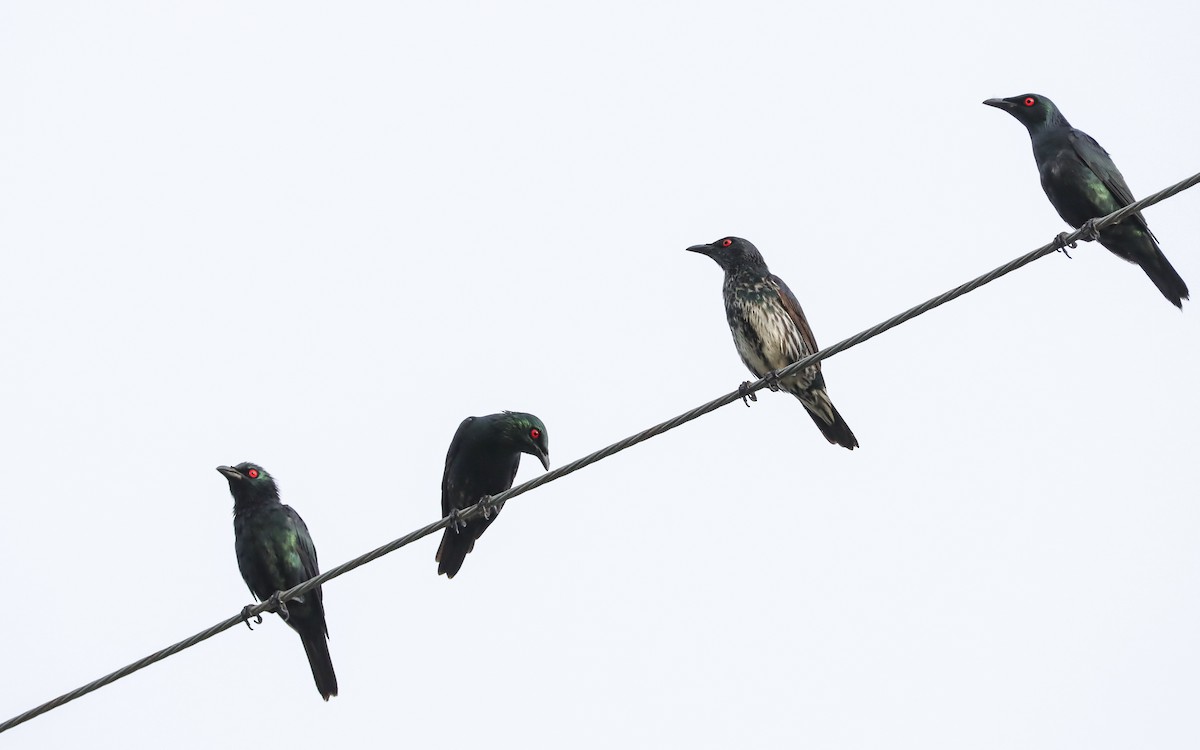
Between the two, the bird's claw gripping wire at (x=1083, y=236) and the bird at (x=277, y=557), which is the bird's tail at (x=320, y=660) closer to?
the bird at (x=277, y=557)

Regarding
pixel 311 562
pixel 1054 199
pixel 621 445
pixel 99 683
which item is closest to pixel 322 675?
pixel 311 562

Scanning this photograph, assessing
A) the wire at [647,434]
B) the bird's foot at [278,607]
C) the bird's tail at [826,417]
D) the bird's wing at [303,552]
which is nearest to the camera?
the wire at [647,434]

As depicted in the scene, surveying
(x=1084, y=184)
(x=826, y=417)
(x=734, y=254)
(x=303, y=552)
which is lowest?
(x=826, y=417)

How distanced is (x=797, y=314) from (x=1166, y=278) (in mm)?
2484

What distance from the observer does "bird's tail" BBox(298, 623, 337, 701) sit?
9.73 m

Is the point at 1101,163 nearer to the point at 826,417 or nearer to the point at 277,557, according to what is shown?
the point at 826,417

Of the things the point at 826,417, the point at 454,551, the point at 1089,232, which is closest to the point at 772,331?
the point at 826,417

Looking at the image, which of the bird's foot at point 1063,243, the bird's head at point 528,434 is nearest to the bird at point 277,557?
the bird's head at point 528,434

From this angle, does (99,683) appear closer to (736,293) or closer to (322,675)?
(322,675)

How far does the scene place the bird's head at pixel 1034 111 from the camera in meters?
9.64

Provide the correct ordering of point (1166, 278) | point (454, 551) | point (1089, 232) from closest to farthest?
point (1089, 232) < point (1166, 278) < point (454, 551)

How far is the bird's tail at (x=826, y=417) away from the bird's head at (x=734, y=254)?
115 centimetres

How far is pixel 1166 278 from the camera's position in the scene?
28.7ft

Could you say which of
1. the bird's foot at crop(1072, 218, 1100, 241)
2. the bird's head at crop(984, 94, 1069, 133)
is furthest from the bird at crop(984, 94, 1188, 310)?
the bird's foot at crop(1072, 218, 1100, 241)
